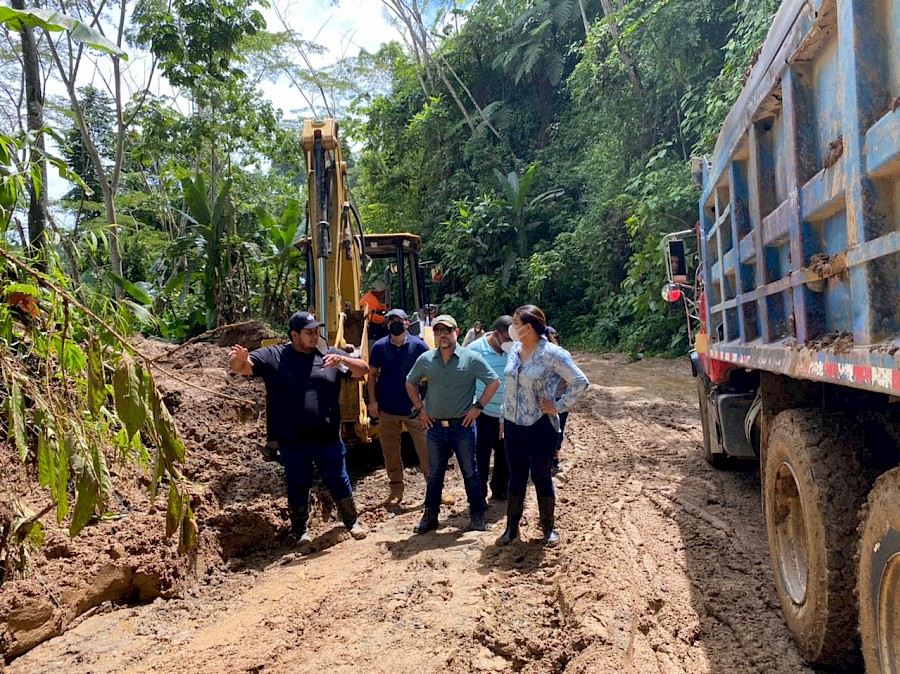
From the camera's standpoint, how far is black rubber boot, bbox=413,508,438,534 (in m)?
5.21

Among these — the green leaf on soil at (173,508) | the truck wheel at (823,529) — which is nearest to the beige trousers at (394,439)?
the truck wheel at (823,529)

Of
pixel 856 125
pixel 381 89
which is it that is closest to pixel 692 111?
pixel 856 125

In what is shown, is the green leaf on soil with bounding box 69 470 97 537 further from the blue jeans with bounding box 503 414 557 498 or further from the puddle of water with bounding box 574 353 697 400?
the puddle of water with bounding box 574 353 697 400

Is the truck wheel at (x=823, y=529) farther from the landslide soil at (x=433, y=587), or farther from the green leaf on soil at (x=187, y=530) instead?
the green leaf on soil at (x=187, y=530)

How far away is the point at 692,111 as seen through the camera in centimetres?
1404

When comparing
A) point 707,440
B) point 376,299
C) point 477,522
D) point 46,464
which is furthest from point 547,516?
point 376,299

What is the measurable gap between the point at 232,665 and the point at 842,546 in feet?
8.55

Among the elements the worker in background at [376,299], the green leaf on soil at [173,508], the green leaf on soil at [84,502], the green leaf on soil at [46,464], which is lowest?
the green leaf on soil at [173,508]

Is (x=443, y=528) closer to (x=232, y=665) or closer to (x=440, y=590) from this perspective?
(x=440, y=590)

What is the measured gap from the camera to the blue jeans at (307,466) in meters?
5.09

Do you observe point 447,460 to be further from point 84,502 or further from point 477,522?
point 84,502

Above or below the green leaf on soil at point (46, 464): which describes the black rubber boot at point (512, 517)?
below

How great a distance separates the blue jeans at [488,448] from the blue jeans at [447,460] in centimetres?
26

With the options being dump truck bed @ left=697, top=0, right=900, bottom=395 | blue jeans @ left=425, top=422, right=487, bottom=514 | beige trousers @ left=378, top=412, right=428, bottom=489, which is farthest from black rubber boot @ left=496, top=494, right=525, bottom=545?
dump truck bed @ left=697, top=0, right=900, bottom=395
